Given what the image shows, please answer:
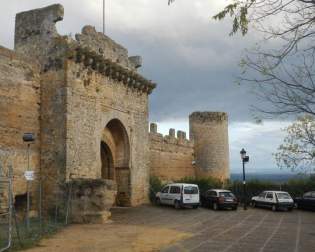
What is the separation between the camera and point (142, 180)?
24.0 metres

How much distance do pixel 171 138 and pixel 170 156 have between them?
1.34 metres

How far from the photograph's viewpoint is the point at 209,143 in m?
37.5

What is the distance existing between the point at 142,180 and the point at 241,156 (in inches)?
255

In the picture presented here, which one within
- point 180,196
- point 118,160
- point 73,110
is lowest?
point 180,196

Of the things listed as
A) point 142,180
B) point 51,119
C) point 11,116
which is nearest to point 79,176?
point 51,119

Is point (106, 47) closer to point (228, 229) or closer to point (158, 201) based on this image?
point (158, 201)

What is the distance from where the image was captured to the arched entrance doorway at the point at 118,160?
22625mm

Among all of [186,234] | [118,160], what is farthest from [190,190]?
[186,234]

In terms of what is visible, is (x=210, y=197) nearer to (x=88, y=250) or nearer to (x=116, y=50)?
(x=116, y=50)

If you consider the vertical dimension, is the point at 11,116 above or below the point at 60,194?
above

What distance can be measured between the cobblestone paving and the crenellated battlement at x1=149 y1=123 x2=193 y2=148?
25.8 ft

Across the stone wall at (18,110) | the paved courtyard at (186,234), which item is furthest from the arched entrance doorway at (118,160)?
the stone wall at (18,110)

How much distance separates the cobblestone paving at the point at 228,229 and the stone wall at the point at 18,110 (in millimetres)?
4237

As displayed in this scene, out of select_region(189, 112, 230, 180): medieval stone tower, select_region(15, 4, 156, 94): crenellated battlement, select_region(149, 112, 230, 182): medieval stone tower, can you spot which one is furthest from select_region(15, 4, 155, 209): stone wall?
select_region(189, 112, 230, 180): medieval stone tower
